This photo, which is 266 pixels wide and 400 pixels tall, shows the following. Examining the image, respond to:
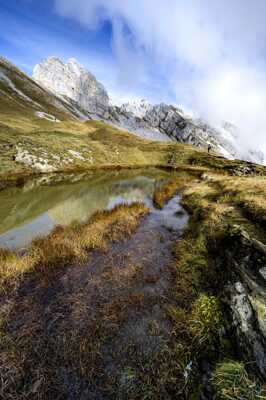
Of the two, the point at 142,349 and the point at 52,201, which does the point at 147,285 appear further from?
the point at 52,201

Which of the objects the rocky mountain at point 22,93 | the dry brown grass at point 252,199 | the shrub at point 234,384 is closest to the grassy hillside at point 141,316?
the shrub at point 234,384

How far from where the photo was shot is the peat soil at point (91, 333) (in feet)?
18.1

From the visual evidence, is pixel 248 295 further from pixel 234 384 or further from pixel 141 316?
pixel 141 316

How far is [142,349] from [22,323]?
4.60 m

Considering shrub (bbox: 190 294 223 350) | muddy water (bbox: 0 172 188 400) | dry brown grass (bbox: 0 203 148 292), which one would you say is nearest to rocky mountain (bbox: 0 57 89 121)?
dry brown grass (bbox: 0 203 148 292)

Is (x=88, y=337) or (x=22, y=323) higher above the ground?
(x=88, y=337)

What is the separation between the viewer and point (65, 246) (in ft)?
41.8

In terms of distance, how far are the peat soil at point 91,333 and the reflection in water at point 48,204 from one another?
6.99 metres

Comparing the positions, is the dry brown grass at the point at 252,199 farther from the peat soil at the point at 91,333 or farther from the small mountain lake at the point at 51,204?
the peat soil at the point at 91,333

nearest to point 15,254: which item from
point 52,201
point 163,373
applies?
point 163,373

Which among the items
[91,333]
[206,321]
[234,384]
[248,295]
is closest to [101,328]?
[91,333]

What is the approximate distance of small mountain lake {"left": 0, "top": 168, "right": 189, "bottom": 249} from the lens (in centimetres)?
1703

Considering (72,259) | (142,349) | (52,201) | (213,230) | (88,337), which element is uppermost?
(213,230)

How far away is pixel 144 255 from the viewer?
12.9 metres
